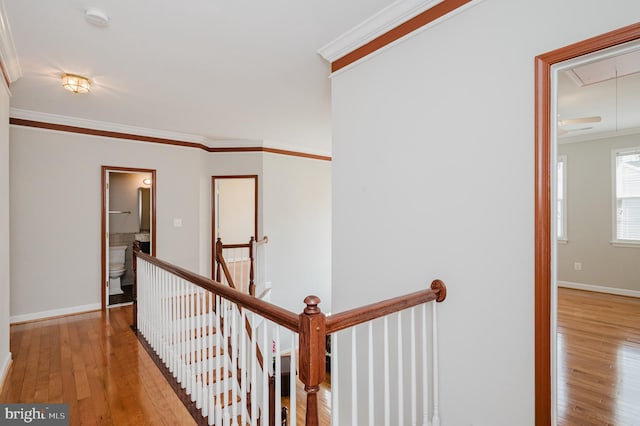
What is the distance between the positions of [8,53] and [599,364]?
5465mm

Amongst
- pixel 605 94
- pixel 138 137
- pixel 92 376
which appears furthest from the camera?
pixel 138 137

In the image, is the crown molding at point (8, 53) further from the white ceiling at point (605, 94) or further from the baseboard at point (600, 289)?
the baseboard at point (600, 289)

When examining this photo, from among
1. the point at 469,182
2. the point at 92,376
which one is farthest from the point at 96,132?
the point at 469,182

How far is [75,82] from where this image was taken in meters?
2.91

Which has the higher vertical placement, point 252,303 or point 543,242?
point 543,242

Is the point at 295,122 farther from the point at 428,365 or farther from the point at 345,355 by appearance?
the point at 428,365

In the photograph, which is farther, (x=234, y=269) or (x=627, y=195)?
(x=234, y=269)

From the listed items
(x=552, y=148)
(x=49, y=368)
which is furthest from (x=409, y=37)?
(x=49, y=368)

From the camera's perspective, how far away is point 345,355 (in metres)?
2.37

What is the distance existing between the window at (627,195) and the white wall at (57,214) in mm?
7164

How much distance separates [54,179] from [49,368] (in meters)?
2.50

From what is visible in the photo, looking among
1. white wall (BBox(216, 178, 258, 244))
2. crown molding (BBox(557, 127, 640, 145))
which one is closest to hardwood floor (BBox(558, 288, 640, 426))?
crown molding (BBox(557, 127, 640, 145))

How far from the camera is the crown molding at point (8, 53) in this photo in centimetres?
209

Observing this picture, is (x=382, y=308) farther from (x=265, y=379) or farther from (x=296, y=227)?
(x=296, y=227)
